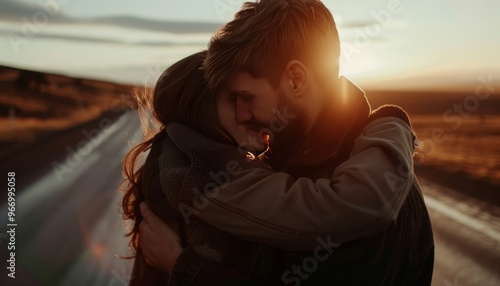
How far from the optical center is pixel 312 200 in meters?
2.59

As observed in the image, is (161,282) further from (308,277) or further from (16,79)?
(16,79)

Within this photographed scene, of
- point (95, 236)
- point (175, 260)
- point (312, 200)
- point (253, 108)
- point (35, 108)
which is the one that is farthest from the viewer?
point (35, 108)

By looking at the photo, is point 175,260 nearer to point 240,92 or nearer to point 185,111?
point 185,111

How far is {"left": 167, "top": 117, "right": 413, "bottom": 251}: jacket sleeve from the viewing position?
2520 mm

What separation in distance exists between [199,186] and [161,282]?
68 centimetres

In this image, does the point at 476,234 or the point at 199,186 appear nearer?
the point at 199,186

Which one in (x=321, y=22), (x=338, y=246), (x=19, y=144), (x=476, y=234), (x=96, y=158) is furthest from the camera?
(x=19, y=144)

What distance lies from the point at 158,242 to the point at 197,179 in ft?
1.60

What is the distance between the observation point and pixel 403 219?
2771mm

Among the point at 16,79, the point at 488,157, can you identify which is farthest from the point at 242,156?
the point at 16,79

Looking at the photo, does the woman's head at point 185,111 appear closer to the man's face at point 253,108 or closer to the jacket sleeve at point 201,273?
the man's face at point 253,108

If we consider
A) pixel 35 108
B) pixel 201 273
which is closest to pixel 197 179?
pixel 201 273

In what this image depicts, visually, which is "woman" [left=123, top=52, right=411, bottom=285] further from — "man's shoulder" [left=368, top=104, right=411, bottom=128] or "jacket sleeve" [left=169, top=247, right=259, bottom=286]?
"man's shoulder" [left=368, top=104, right=411, bottom=128]

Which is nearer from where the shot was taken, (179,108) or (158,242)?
(158,242)
